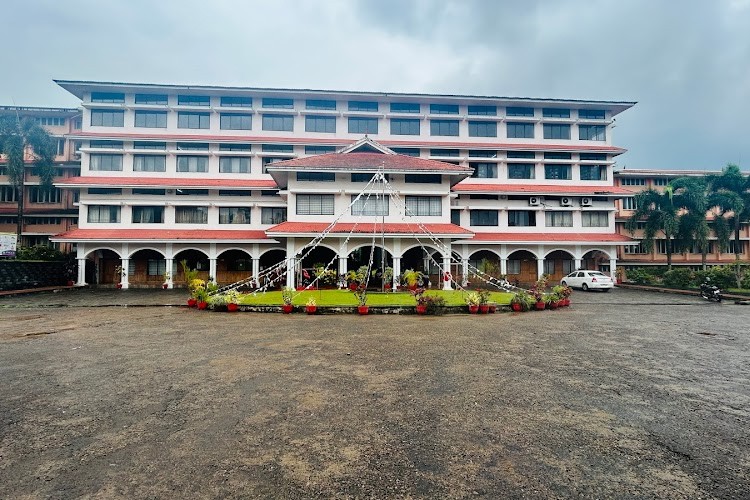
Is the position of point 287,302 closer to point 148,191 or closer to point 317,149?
point 148,191

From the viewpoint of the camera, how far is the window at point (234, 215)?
2950cm

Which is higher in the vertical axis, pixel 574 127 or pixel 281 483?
pixel 574 127

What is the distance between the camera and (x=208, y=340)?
951 centimetres

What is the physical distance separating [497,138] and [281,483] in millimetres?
36641

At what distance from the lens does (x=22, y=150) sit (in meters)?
29.6

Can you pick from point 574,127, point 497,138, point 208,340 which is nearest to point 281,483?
point 208,340

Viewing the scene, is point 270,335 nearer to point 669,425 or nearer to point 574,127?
point 669,425

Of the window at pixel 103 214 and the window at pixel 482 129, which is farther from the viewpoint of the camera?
the window at pixel 482 129

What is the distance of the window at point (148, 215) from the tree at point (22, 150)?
27.7 feet

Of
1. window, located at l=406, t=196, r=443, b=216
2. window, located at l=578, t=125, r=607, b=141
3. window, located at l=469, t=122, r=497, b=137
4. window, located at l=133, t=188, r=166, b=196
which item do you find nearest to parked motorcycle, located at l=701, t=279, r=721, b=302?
window, located at l=406, t=196, r=443, b=216

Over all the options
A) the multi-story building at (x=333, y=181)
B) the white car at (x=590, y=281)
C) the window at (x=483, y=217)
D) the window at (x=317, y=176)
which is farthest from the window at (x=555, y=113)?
the window at (x=317, y=176)

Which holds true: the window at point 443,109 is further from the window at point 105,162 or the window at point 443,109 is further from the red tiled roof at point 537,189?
the window at point 105,162

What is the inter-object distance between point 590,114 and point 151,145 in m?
39.7

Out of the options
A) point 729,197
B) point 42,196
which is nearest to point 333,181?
point 42,196
